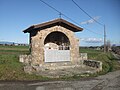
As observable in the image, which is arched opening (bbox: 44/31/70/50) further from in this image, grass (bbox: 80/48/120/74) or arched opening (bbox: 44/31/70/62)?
grass (bbox: 80/48/120/74)

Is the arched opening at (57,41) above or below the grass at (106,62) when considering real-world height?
above

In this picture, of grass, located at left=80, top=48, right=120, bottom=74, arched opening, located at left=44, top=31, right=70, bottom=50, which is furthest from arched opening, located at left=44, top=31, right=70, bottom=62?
grass, located at left=80, top=48, right=120, bottom=74

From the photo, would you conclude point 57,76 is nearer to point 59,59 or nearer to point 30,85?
point 30,85

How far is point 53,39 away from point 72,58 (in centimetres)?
344

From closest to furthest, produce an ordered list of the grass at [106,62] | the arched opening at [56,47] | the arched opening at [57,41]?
the arched opening at [56,47] < the grass at [106,62] < the arched opening at [57,41]

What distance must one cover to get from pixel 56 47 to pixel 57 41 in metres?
0.81

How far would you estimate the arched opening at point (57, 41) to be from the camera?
74.6 feet

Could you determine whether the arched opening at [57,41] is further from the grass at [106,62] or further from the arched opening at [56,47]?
the grass at [106,62]

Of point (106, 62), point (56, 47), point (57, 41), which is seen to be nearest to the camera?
point (56, 47)

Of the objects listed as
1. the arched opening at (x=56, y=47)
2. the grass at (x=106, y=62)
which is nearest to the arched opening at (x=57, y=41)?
the arched opening at (x=56, y=47)

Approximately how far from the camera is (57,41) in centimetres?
2366

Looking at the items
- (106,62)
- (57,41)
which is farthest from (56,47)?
(106,62)

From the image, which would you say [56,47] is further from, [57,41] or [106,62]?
[106,62]

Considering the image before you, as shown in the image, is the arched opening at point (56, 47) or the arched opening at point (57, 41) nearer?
the arched opening at point (56, 47)
